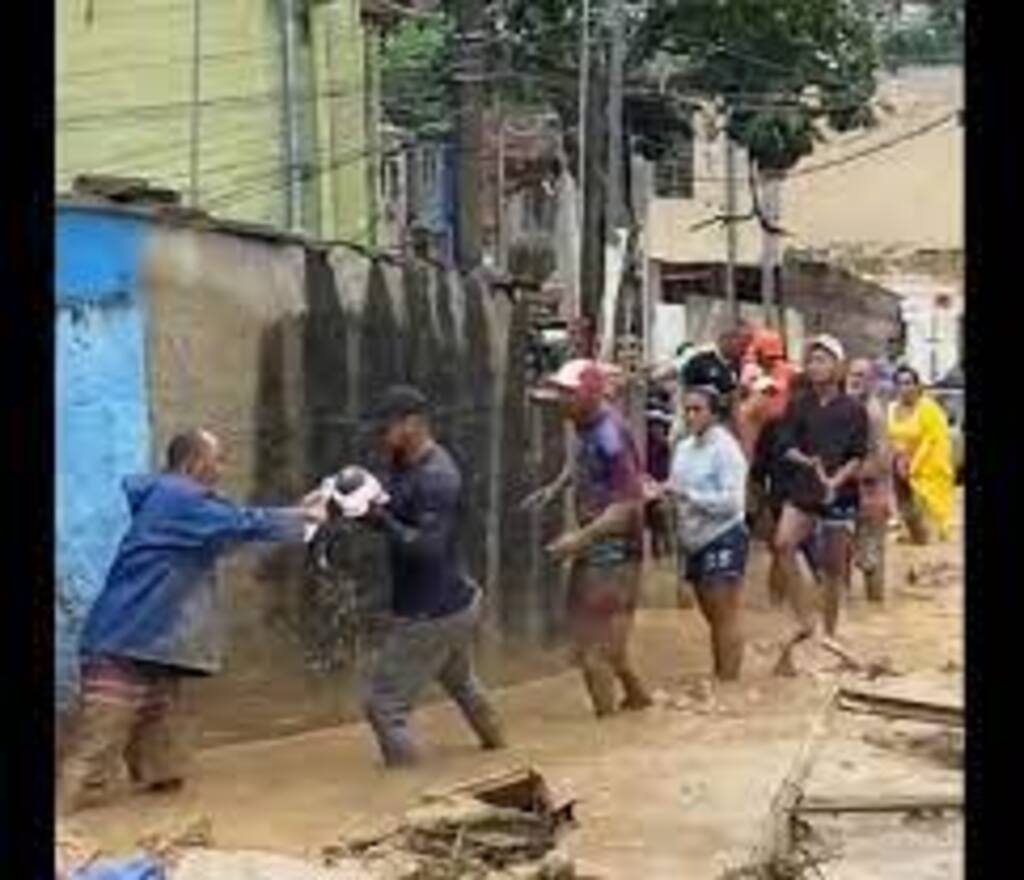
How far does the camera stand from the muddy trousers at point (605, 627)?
9953 mm

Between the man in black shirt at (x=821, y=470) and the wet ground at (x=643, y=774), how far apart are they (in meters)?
0.50

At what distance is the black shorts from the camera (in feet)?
35.4

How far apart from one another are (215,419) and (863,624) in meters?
5.96

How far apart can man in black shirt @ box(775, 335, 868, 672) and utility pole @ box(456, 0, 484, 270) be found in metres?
4.77

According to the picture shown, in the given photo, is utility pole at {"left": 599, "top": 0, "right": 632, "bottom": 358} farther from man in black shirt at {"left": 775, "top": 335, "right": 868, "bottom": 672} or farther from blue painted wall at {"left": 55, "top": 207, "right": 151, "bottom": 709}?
blue painted wall at {"left": 55, "top": 207, "right": 151, "bottom": 709}

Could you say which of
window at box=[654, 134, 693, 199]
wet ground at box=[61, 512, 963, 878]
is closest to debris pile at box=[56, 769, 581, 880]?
wet ground at box=[61, 512, 963, 878]

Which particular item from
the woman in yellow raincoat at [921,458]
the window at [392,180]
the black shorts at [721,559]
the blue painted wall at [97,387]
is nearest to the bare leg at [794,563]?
the black shorts at [721,559]

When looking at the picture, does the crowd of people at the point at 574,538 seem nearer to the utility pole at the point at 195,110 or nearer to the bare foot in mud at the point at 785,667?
the bare foot in mud at the point at 785,667
